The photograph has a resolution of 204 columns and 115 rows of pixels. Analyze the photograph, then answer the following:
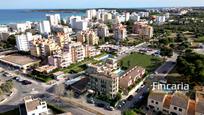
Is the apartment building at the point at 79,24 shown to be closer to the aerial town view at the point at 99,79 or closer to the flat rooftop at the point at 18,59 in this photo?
the aerial town view at the point at 99,79

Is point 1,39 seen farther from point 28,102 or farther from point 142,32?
point 28,102

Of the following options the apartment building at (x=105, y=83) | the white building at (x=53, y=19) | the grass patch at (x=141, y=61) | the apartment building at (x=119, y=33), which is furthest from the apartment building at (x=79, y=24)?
the apartment building at (x=105, y=83)

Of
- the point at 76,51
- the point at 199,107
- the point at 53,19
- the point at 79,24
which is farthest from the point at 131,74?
the point at 53,19

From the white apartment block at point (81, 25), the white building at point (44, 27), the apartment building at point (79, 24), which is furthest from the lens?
the apartment building at point (79, 24)

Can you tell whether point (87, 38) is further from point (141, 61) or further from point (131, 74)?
point (131, 74)

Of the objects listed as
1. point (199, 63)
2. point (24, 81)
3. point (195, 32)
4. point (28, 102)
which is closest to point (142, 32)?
point (195, 32)

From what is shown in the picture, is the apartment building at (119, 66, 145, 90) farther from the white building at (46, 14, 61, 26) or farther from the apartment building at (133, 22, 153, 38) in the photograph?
the white building at (46, 14, 61, 26)
